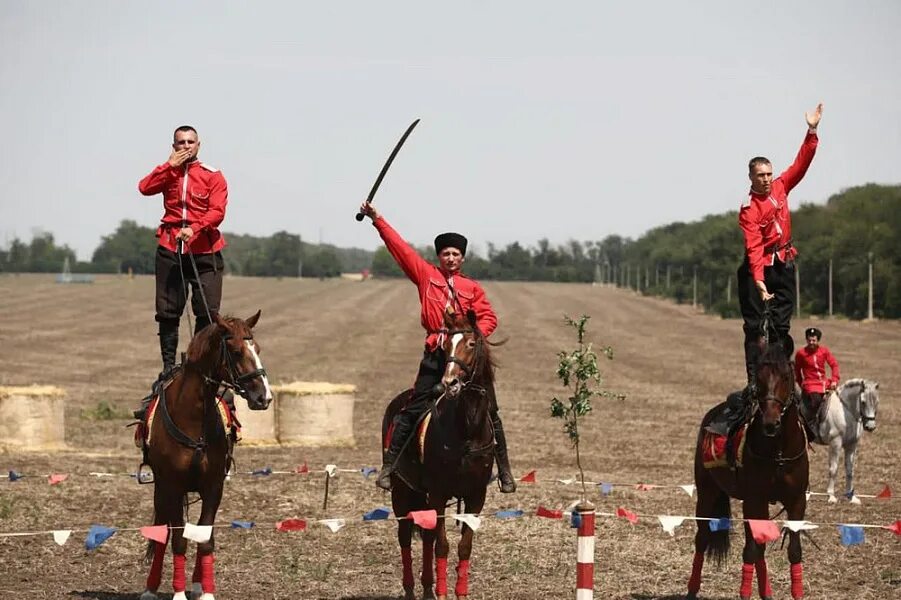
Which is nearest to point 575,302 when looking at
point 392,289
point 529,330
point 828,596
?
point 392,289

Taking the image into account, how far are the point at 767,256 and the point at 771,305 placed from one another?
0.42 m

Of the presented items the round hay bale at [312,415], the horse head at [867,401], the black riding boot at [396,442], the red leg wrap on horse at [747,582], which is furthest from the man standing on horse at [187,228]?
the round hay bale at [312,415]

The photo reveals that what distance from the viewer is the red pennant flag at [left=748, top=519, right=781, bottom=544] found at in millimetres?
11344

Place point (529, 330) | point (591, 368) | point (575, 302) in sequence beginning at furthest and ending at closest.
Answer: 1. point (575, 302)
2. point (529, 330)
3. point (591, 368)

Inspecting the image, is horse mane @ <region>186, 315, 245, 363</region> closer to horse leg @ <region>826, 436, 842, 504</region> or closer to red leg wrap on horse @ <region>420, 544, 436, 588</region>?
red leg wrap on horse @ <region>420, 544, 436, 588</region>

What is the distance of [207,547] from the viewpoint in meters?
11.4

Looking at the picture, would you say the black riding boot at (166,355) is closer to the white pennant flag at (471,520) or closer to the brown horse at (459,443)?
the brown horse at (459,443)

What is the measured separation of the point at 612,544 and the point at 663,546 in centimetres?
56

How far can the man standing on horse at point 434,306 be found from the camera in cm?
1196

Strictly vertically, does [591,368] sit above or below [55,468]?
above

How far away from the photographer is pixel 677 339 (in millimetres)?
73250

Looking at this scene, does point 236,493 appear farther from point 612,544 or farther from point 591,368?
point 591,368

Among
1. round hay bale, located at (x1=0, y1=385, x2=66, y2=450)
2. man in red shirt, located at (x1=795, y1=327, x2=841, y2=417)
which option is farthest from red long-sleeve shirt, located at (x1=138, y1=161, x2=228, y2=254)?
round hay bale, located at (x1=0, y1=385, x2=66, y2=450)

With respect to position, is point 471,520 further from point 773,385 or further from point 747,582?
point 773,385
